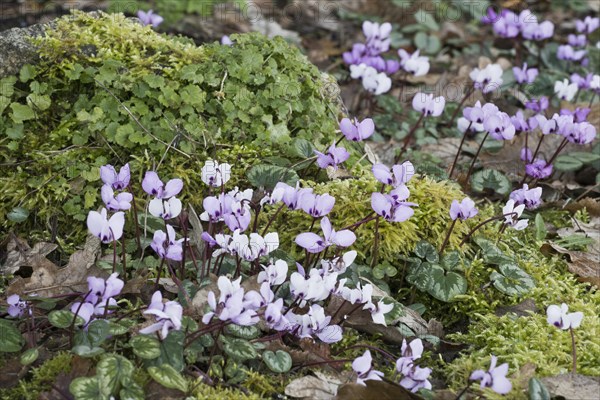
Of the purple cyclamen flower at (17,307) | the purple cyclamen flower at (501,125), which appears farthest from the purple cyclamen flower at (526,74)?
the purple cyclamen flower at (17,307)

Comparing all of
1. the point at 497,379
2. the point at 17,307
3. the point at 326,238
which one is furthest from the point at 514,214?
the point at 17,307

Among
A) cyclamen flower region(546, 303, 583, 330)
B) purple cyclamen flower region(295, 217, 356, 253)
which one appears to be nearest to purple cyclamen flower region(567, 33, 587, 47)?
cyclamen flower region(546, 303, 583, 330)

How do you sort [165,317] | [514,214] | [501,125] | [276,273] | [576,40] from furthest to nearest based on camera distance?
[576,40] < [501,125] < [514,214] < [276,273] < [165,317]

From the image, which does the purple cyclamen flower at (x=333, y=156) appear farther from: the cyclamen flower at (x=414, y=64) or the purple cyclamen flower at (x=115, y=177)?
the cyclamen flower at (x=414, y=64)

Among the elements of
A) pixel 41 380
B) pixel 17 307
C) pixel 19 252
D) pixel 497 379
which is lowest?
pixel 19 252

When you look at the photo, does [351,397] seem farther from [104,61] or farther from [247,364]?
[104,61]

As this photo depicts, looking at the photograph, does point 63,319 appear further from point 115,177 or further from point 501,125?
point 501,125
